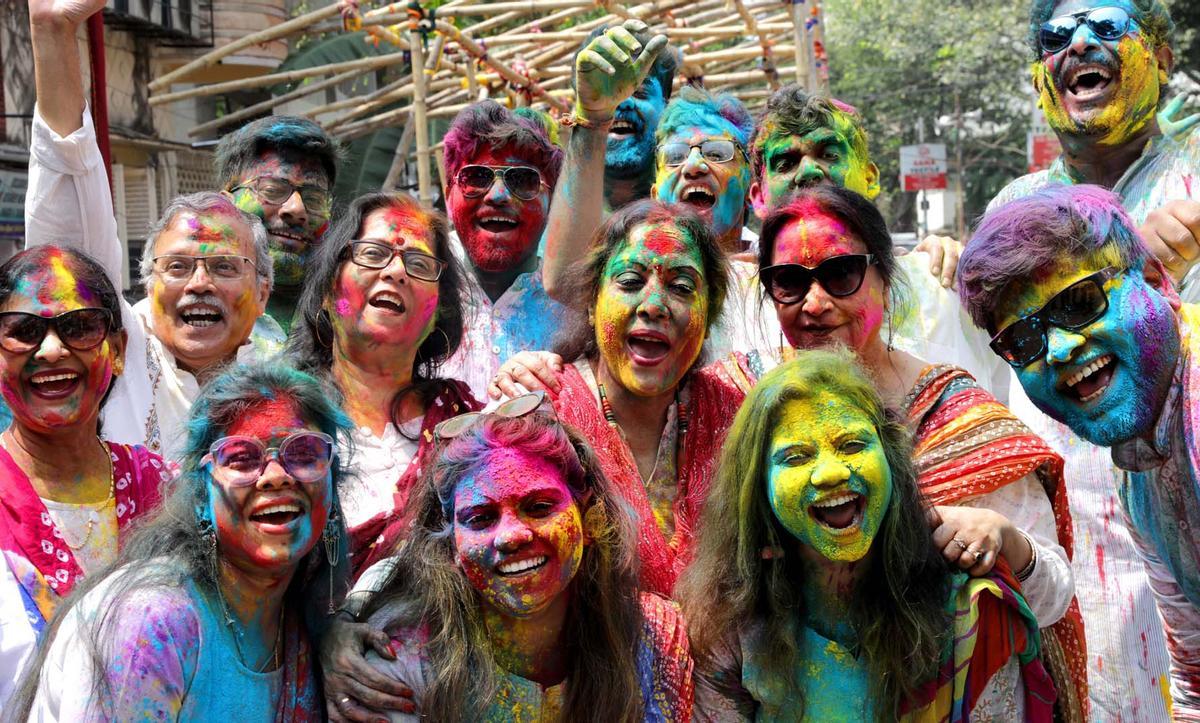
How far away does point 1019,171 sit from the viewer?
1462 inches

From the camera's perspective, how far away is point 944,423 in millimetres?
3248

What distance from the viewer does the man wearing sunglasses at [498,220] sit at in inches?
169

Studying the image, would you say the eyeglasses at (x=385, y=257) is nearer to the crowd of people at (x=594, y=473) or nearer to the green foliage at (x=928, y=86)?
the crowd of people at (x=594, y=473)

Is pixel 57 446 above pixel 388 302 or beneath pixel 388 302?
beneath

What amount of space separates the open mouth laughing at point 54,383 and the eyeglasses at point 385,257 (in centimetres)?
83

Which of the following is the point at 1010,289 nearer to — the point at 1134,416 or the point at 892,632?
the point at 1134,416

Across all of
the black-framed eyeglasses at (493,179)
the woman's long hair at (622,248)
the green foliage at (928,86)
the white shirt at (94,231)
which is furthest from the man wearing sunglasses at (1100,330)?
the green foliage at (928,86)

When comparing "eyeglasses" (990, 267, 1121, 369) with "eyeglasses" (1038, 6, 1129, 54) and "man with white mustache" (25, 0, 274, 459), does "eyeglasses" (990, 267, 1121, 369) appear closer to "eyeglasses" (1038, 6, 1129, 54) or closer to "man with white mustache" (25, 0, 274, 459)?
"eyeglasses" (1038, 6, 1129, 54)

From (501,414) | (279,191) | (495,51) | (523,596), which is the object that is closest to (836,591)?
(523,596)

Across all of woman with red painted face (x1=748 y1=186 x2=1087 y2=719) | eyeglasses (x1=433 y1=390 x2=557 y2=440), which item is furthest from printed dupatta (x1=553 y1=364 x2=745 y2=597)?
eyeglasses (x1=433 y1=390 x2=557 y2=440)

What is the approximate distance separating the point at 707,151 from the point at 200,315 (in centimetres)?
168

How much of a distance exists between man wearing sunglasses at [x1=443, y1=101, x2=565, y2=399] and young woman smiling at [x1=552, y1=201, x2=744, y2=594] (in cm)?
65

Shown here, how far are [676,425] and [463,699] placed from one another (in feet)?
3.40

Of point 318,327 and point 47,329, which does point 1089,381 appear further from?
point 47,329
